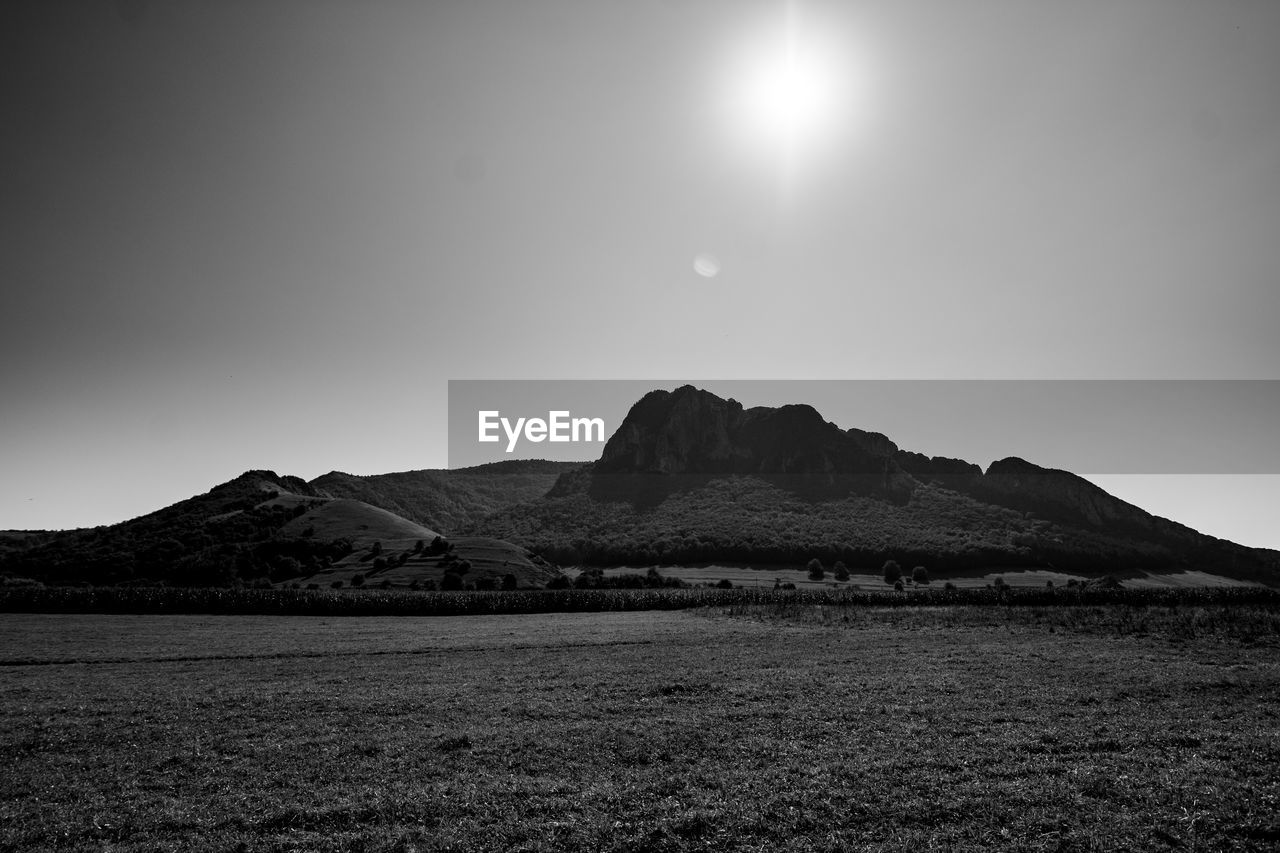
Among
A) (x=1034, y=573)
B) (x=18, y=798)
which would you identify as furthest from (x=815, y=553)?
(x=18, y=798)

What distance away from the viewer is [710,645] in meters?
43.3

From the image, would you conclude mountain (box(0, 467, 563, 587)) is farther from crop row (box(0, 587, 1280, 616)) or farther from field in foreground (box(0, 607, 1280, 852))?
field in foreground (box(0, 607, 1280, 852))

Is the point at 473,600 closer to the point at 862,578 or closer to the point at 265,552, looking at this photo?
the point at 265,552

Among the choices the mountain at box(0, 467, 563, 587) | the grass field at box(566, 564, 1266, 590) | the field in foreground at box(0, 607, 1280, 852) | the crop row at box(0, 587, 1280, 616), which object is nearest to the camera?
the field in foreground at box(0, 607, 1280, 852)

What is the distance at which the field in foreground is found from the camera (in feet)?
42.1

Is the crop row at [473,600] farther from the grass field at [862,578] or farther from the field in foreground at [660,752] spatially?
the grass field at [862,578]

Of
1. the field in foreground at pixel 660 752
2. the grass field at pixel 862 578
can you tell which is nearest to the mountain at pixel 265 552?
the grass field at pixel 862 578

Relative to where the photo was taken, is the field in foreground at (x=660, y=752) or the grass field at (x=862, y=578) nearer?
the field in foreground at (x=660, y=752)

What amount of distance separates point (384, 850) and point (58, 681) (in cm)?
3069

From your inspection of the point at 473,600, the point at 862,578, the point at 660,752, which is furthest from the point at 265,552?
the point at 660,752

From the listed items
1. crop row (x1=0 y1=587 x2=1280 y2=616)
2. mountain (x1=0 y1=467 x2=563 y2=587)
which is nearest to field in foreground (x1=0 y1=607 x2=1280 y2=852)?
crop row (x1=0 y1=587 x2=1280 y2=616)

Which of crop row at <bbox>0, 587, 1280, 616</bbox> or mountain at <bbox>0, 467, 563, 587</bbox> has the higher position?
mountain at <bbox>0, 467, 563, 587</bbox>

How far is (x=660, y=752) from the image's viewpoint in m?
18.0

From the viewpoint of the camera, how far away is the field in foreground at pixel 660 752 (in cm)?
1283
